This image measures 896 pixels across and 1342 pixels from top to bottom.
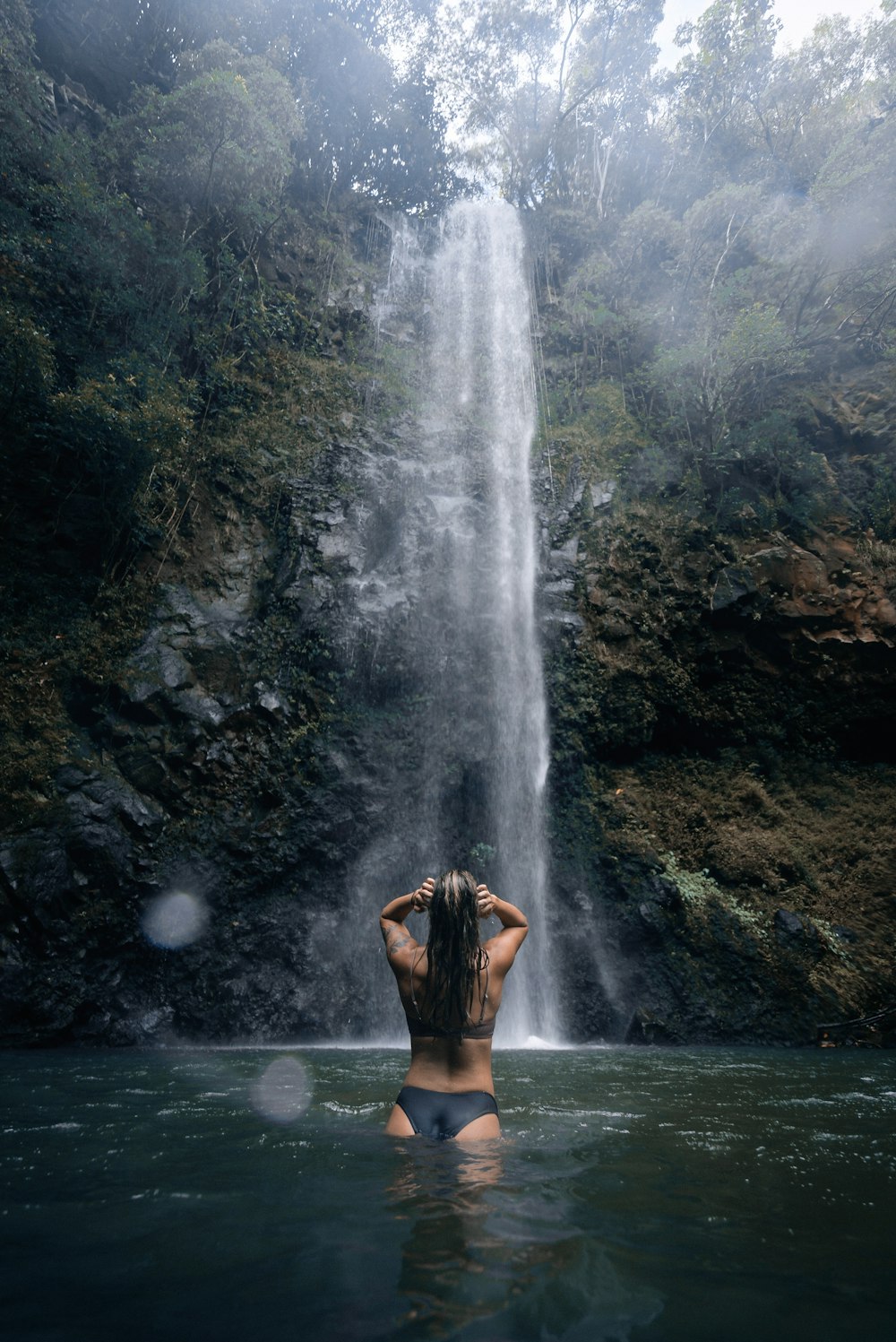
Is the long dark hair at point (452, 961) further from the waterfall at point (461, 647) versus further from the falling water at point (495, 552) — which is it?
the falling water at point (495, 552)

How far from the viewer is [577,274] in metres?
20.2

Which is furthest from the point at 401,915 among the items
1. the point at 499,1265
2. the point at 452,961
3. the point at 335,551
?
the point at 335,551

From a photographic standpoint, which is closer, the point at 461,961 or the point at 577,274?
the point at 461,961

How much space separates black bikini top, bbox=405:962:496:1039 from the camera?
10.8ft

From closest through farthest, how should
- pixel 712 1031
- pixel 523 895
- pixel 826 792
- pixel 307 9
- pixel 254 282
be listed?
pixel 712 1031, pixel 523 895, pixel 826 792, pixel 254 282, pixel 307 9

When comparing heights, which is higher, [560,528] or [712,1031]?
[560,528]

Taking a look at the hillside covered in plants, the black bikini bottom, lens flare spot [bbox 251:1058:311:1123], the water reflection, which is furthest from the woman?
the hillside covered in plants

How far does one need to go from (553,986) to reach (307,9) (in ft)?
85.8

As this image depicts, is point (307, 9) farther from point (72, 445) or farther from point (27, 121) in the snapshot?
point (72, 445)

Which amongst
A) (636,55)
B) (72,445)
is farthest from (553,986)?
(636,55)

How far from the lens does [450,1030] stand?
130 inches

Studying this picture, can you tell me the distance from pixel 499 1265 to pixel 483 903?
1.56 meters

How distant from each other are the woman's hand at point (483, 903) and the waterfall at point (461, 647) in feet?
20.8

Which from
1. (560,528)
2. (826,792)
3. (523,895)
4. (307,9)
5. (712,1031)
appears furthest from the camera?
(307,9)
